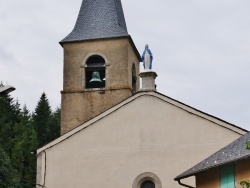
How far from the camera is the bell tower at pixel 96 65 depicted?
29406 millimetres

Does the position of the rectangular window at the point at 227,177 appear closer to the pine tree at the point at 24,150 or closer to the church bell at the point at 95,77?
the church bell at the point at 95,77

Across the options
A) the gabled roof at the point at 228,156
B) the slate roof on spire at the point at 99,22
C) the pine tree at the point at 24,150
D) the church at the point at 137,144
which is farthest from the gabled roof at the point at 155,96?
the pine tree at the point at 24,150

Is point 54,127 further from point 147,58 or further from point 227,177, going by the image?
point 227,177

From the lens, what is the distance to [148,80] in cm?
2377

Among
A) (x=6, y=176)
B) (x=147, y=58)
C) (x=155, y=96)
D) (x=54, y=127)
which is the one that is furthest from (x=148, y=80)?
(x=54, y=127)

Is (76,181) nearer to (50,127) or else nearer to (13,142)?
(13,142)

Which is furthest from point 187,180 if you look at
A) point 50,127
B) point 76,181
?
point 50,127

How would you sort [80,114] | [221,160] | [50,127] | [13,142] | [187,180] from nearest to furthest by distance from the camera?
[221,160]
[187,180]
[80,114]
[13,142]
[50,127]

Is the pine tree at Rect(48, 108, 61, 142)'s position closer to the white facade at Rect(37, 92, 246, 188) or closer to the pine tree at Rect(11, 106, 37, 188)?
the pine tree at Rect(11, 106, 37, 188)

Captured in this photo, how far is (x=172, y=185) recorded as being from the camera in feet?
72.6

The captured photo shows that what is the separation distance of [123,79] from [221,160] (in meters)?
12.5

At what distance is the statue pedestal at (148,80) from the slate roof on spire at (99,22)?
21.8 ft

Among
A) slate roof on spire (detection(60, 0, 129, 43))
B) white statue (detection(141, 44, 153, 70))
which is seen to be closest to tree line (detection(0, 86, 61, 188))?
slate roof on spire (detection(60, 0, 129, 43))

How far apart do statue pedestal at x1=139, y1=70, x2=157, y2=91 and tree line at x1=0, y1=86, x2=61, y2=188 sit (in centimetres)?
2675
